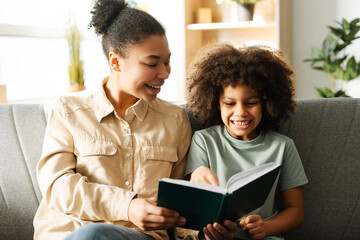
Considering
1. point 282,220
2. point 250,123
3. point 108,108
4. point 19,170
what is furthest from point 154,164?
point 19,170

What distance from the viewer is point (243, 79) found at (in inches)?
59.0

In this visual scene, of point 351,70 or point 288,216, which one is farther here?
point 351,70

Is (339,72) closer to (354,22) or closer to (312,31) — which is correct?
(354,22)

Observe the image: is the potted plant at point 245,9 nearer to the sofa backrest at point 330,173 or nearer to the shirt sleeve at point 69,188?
the sofa backrest at point 330,173

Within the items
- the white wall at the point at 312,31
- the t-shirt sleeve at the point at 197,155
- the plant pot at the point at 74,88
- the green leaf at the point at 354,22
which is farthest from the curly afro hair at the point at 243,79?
the white wall at the point at 312,31

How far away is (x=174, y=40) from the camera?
12.4 ft

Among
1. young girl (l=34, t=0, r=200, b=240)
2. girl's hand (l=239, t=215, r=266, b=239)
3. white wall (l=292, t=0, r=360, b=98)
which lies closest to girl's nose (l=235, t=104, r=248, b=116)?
young girl (l=34, t=0, r=200, b=240)

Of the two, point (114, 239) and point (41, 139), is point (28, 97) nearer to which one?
point (41, 139)

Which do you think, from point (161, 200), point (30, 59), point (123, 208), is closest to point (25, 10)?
point (30, 59)

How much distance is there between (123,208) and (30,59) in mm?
1835

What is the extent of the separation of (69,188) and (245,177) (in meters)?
0.56

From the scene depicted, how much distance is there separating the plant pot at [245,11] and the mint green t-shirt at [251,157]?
1963mm

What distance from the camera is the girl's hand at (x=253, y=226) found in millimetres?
1302

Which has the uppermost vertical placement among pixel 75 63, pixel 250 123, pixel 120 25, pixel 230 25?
pixel 230 25
